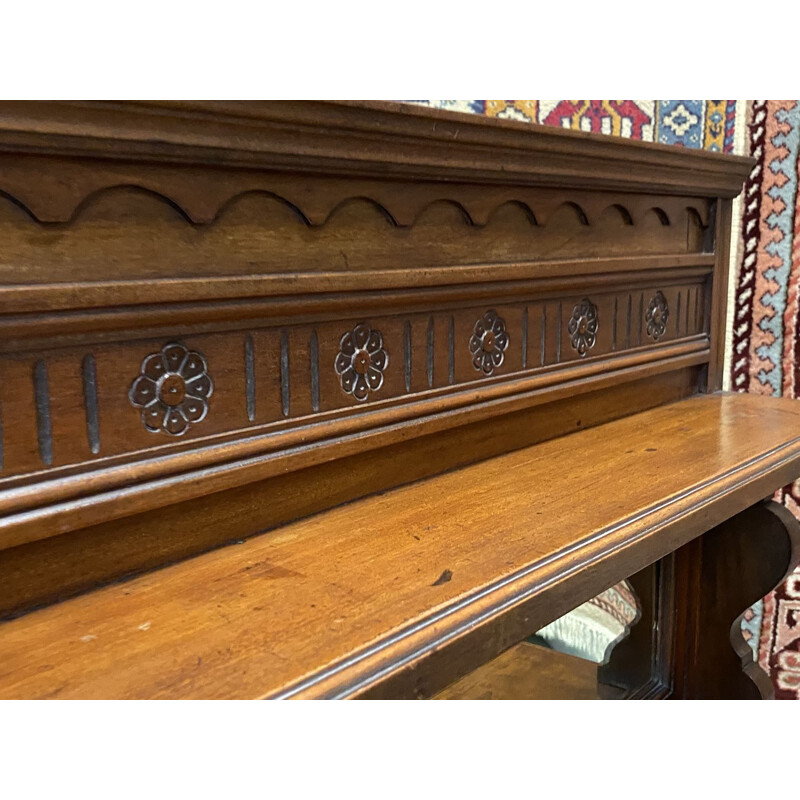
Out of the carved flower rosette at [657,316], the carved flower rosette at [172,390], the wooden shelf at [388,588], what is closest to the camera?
the wooden shelf at [388,588]

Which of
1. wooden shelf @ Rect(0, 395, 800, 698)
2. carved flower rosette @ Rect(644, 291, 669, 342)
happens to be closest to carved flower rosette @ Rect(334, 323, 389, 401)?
wooden shelf @ Rect(0, 395, 800, 698)

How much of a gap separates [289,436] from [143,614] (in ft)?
0.76

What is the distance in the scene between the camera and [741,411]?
4.19 feet

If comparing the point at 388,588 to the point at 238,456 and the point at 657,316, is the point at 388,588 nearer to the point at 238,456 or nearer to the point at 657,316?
the point at 238,456

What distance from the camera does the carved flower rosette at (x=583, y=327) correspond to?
45.4 inches

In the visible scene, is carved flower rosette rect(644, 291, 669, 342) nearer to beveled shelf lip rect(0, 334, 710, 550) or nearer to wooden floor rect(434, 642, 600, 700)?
beveled shelf lip rect(0, 334, 710, 550)

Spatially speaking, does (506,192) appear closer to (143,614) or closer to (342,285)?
(342,285)

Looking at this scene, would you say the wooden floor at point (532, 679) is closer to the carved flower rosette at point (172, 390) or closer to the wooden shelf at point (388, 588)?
the wooden shelf at point (388, 588)

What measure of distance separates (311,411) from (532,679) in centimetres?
95

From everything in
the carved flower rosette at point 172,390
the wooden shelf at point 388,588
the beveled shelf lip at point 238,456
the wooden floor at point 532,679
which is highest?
the carved flower rosette at point 172,390

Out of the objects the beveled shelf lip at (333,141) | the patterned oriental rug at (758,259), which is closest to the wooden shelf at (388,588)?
the beveled shelf lip at (333,141)

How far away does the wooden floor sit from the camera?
148cm

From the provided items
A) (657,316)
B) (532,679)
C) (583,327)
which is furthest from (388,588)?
(532,679)

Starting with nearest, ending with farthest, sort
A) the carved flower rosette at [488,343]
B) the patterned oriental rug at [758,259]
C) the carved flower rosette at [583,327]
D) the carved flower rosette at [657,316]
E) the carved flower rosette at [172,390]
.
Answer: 1. the carved flower rosette at [172,390]
2. the carved flower rosette at [488,343]
3. the carved flower rosette at [583,327]
4. the carved flower rosette at [657,316]
5. the patterned oriental rug at [758,259]
